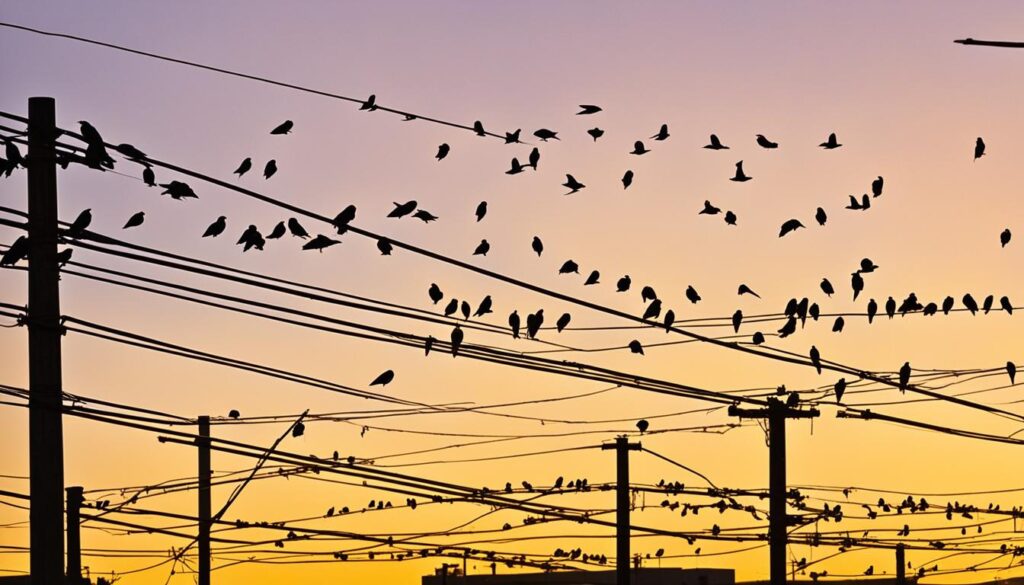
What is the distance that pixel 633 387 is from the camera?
27.5 m

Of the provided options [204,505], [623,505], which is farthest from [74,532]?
[623,505]

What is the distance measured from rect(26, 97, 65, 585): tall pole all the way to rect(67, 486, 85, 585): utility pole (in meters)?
16.9

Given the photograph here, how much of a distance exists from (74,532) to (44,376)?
1817 centimetres

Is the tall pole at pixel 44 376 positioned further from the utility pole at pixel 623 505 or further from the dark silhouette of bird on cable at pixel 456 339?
the utility pole at pixel 623 505

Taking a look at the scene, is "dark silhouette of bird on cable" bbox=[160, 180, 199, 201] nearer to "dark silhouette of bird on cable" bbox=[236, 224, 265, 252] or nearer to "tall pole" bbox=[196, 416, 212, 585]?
"dark silhouette of bird on cable" bbox=[236, 224, 265, 252]

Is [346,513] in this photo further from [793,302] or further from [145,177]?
[145,177]

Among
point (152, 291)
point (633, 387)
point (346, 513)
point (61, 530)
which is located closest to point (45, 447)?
point (61, 530)

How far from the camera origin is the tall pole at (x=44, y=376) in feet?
54.5

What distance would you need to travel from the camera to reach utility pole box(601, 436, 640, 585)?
128 ft

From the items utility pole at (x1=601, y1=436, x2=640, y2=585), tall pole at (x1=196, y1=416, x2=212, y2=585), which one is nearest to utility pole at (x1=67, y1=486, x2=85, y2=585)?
tall pole at (x1=196, y1=416, x2=212, y2=585)

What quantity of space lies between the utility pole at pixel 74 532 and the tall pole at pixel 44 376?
16863mm

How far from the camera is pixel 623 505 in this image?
128 ft

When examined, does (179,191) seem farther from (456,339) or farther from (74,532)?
(74,532)

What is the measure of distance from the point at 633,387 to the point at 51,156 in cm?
1197
